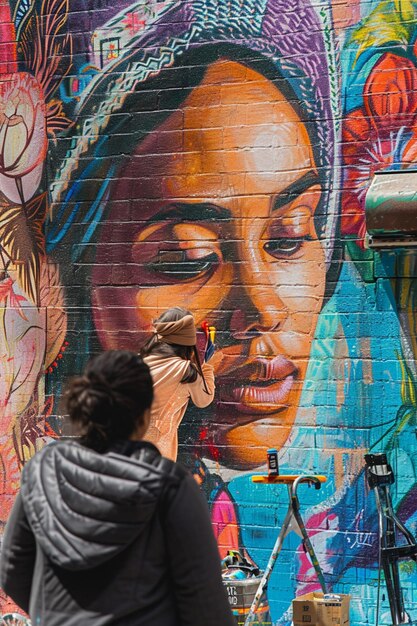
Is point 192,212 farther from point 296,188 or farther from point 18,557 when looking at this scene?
point 18,557

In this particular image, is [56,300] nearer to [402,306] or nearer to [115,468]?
[402,306]

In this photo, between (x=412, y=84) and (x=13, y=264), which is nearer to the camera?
(x=412, y=84)

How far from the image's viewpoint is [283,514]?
6512 millimetres

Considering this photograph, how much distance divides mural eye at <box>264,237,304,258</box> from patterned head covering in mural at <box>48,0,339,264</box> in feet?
0.55

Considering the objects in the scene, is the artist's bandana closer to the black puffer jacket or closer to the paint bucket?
the paint bucket

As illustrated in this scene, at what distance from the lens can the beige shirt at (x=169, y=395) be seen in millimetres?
5652

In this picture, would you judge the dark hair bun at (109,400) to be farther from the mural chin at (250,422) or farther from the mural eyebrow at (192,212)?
the mural eyebrow at (192,212)

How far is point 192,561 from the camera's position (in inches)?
116

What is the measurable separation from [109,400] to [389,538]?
9.84ft

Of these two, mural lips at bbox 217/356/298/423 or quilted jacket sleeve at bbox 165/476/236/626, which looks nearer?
quilted jacket sleeve at bbox 165/476/236/626

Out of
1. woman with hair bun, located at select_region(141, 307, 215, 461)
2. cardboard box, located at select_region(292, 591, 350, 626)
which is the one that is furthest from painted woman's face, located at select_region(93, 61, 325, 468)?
cardboard box, located at select_region(292, 591, 350, 626)

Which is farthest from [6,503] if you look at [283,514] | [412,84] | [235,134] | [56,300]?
[412,84]

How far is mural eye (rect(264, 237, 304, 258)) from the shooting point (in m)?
6.51

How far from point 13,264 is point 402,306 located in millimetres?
2734
